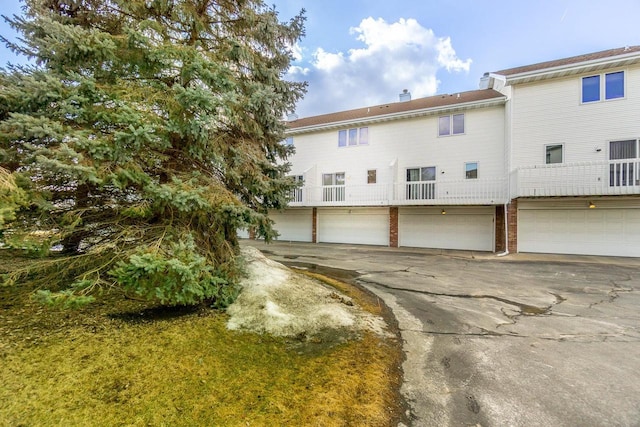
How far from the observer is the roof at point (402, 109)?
49.6 feet

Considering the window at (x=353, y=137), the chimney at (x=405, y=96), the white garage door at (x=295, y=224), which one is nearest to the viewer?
the window at (x=353, y=137)

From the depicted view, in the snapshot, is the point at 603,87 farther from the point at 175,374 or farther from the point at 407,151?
the point at 175,374

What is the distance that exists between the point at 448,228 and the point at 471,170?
10.5 feet

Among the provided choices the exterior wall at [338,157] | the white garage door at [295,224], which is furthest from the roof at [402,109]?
the white garage door at [295,224]

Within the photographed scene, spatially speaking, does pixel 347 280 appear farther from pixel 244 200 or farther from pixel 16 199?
pixel 16 199

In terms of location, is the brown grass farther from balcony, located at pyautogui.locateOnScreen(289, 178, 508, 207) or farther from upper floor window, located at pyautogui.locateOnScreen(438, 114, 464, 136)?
upper floor window, located at pyautogui.locateOnScreen(438, 114, 464, 136)

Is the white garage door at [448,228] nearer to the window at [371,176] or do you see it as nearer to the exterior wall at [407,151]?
the exterior wall at [407,151]

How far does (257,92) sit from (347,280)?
16.6 feet

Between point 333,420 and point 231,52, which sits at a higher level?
point 231,52

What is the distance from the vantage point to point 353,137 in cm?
1808

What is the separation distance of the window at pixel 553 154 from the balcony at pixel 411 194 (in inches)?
75.3

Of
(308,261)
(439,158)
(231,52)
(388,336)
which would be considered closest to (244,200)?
(231,52)

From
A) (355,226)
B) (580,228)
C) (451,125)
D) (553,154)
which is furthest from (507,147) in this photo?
(355,226)

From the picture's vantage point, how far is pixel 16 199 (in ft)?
9.89
